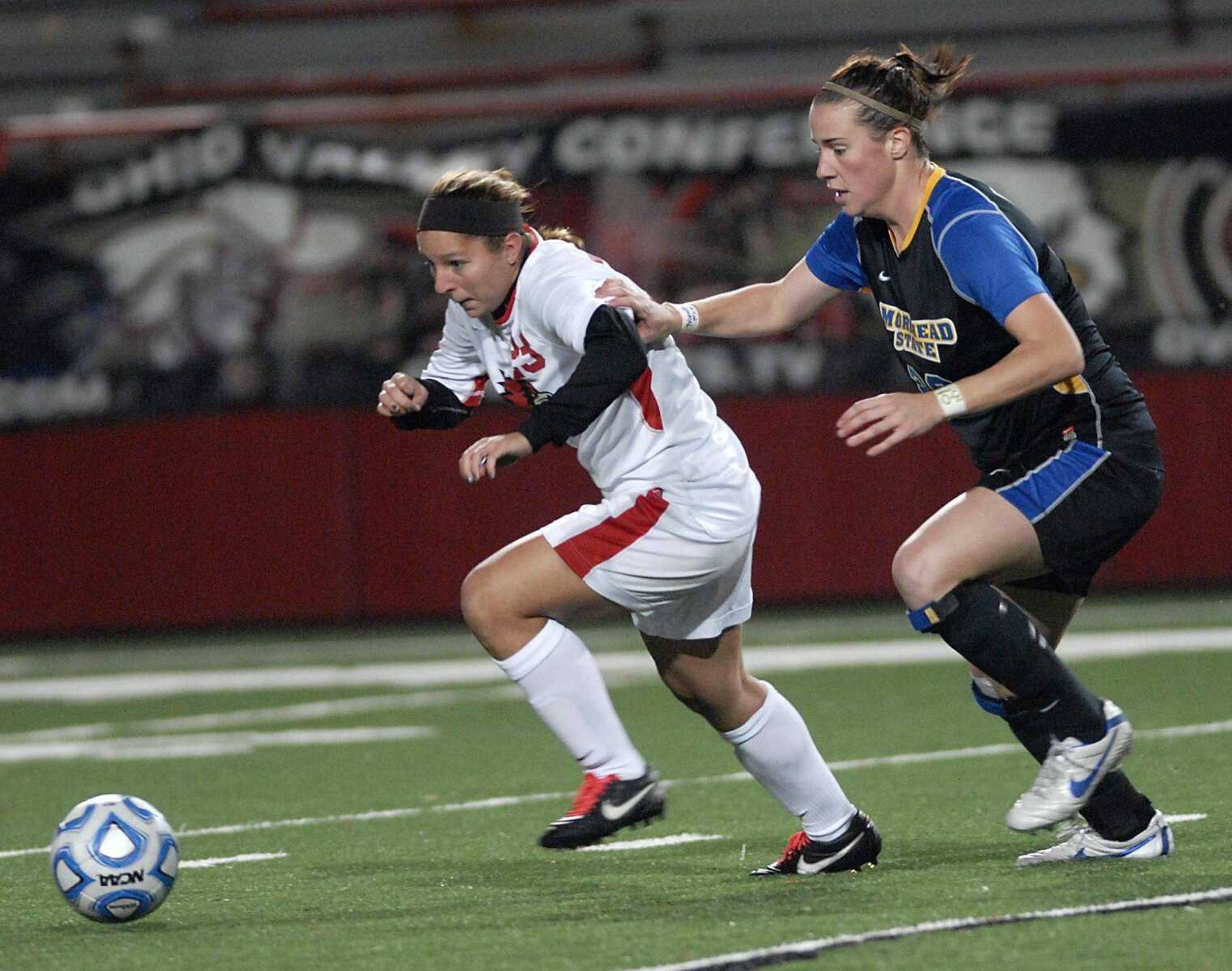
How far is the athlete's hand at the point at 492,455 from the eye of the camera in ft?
16.5

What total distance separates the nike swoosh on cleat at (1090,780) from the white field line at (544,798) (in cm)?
97

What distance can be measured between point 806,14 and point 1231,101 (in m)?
4.05

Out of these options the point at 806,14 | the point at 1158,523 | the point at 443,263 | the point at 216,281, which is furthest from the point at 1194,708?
the point at 806,14

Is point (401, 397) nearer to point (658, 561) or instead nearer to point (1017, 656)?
point (658, 561)

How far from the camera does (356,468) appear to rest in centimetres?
1416

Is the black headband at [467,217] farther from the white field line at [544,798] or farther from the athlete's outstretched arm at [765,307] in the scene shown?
the white field line at [544,798]

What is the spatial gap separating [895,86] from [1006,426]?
840 millimetres

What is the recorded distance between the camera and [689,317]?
5.58 metres

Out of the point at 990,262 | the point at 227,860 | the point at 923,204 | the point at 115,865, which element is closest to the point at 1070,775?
the point at 990,262

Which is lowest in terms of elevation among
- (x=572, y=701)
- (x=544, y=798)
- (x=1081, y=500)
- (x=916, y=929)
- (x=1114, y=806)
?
(x=544, y=798)

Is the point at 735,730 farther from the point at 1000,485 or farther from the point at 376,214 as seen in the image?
the point at 376,214

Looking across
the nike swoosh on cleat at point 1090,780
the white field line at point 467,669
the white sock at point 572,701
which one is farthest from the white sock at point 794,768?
the white field line at point 467,669

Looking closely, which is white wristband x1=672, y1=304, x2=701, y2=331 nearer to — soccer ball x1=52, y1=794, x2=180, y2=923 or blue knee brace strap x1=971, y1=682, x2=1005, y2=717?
blue knee brace strap x1=971, y1=682, x2=1005, y2=717

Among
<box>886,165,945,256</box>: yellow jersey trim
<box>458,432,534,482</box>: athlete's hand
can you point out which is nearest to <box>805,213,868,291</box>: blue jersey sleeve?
<box>886,165,945,256</box>: yellow jersey trim
